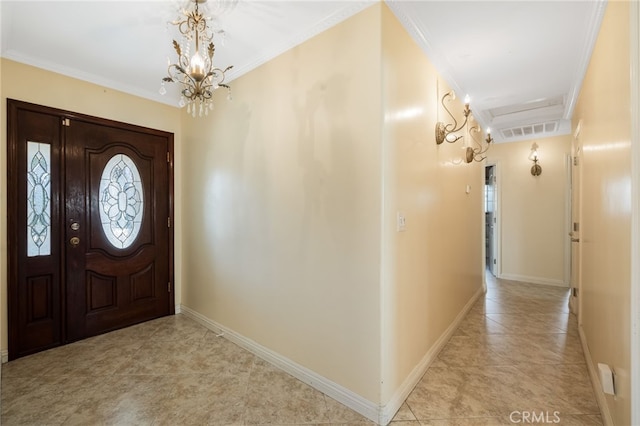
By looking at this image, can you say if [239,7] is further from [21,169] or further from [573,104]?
[573,104]

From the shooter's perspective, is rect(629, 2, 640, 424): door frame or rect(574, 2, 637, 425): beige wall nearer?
rect(629, 2, 640, 424): door frame

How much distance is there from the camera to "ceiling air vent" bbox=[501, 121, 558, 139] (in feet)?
14.0

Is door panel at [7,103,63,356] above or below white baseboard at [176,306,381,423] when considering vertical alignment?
above

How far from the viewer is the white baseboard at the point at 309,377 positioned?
1738 mm

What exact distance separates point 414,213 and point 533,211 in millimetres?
4101

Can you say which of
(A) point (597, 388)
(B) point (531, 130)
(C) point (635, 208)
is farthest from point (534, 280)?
(C) point (635, 208)

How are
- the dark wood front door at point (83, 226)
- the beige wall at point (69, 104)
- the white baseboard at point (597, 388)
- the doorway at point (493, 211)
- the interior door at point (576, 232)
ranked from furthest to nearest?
the doorway at point (493, 211)
the interior door at point (576, 232)
the dark wood front door at point (83, 226)
the beige wall at point (69, 104)
the white baseboard at point (597, 388)

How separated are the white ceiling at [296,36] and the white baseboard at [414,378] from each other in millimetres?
2485

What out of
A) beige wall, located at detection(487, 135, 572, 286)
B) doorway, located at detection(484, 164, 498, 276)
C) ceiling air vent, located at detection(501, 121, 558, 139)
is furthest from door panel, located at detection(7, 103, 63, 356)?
beige wall, located at detection(487, 135, 572, 286)

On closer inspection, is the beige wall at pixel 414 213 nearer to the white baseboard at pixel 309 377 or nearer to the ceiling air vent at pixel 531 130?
the white baseboard at pixel 309 377

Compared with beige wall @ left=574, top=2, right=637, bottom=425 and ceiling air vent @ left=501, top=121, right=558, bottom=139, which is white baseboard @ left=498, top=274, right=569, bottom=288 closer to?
ceiling air vent @ left=501, top=121, right=558, bottom=139

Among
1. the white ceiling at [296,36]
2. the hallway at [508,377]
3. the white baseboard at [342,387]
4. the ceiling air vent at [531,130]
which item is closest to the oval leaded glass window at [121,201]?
the white ceiling at [296,36]

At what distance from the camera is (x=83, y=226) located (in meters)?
2.74

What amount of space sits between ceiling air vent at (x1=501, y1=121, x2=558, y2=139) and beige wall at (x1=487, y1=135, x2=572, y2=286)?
0.65 ft
